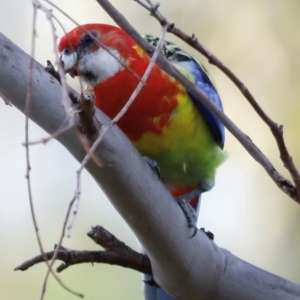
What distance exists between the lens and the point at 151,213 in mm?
980

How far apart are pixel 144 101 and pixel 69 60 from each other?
0.63 ft

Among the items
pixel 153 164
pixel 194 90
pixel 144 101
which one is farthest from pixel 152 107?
pixel 194 90

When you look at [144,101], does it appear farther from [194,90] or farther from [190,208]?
[194,90]

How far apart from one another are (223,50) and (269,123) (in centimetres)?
167

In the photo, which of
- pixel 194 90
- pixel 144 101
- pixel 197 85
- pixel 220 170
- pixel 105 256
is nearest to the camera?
pixel 194 90

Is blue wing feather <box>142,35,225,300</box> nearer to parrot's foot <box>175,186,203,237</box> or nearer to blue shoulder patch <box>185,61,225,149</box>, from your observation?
blue shoulder patch <box>185,61,225,149</box>

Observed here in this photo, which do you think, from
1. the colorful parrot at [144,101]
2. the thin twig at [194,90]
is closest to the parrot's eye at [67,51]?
the colorful parrot at [144,101]

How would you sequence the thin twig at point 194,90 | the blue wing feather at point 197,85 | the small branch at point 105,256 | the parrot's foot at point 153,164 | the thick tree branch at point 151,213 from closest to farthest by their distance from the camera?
the thin twig at point 194,90 → the thick tree branch at point 151,213 → the small branch at point 105,256 → the parrot's foot at point 153,164 → the blue wing feather at point 197,85

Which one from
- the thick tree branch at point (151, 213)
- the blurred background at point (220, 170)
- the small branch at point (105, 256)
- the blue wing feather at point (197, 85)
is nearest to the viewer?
the thick tree branch at point (151, 213)

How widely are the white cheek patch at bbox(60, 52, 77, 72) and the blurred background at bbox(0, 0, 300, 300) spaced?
1.07 metres

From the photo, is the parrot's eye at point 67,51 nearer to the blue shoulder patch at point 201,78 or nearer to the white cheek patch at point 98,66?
the white cheek patch at point 98,66

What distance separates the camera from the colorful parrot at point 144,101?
1246 millimetres

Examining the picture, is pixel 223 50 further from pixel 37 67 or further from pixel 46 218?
pixel 37 67

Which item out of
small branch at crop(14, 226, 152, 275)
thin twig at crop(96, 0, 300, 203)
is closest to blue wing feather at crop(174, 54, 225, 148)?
small branch at crop(14, 226, 152, 275)
